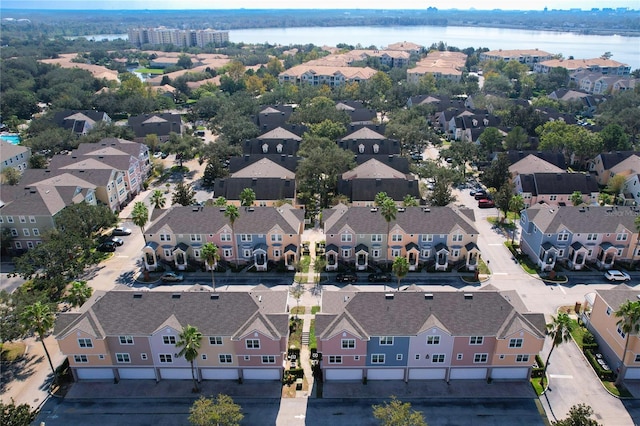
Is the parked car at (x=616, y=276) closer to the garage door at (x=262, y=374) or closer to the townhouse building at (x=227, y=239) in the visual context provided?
the townhouse building at (x=227, y=239)

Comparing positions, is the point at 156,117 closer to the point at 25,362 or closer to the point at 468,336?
the point at 25,362

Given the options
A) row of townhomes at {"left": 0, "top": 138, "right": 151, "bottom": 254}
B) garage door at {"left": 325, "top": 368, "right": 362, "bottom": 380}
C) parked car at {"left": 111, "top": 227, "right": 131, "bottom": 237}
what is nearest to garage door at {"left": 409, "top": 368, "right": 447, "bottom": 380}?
garage door at {"left": 325, "top": 368, "right": 362, "bottom": 380}

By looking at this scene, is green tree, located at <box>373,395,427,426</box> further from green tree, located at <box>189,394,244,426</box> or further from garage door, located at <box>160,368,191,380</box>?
garage door, located at <box>160,368,191,380</box>

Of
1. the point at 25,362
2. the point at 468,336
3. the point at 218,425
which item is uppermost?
the point at 468,336

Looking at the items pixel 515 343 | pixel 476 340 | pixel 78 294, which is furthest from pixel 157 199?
pixel 515 343

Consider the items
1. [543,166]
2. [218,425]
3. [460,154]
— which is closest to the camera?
[218,425]

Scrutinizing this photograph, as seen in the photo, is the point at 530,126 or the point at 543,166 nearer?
the point at 543,166

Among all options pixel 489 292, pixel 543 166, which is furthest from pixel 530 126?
pixel 489 292

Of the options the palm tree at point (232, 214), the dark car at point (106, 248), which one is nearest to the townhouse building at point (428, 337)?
the palm tree at point (232, 214)
